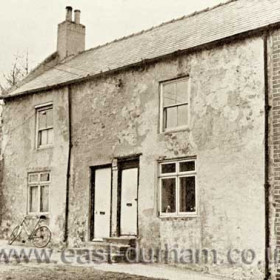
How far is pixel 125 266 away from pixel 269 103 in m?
5.62

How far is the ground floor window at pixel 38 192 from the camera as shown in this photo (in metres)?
19.0

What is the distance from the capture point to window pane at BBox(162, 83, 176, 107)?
49.8 ft

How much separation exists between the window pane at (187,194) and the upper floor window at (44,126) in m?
6.46

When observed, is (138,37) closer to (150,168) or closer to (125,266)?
(150,168)

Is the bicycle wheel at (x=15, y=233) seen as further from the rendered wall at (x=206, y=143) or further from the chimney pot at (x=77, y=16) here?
the chimney pot at (x=77, y=16)

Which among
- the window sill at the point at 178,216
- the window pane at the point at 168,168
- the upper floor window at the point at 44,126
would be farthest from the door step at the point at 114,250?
the upper floor window at the point at 44,126

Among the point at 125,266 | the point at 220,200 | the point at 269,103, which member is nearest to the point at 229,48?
the point at 269,103

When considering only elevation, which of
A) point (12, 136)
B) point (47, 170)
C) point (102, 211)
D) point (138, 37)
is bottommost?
point (102, 211)

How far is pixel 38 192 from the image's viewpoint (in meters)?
19.2

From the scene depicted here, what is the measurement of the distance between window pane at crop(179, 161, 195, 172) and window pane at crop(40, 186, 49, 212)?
250 inches

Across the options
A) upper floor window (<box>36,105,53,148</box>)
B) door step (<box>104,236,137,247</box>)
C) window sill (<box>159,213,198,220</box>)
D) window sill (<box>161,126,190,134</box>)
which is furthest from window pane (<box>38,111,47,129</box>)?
window sill (<box>159,213,198,220</box>)

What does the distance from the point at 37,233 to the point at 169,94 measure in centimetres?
740

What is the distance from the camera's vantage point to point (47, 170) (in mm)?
18969

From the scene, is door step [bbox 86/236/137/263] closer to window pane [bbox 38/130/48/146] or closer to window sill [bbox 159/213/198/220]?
window sill [bbox 159/213/198/220]
